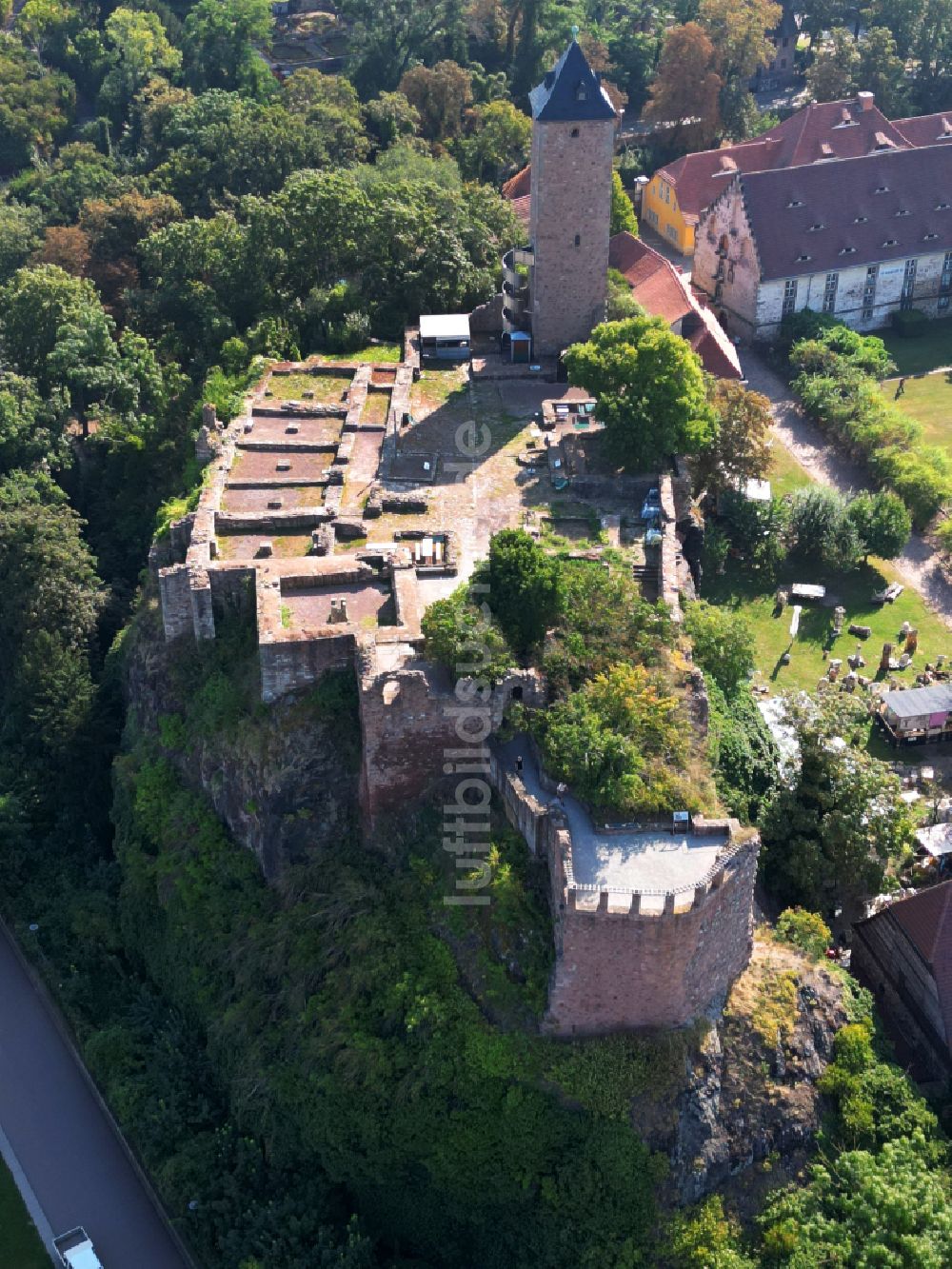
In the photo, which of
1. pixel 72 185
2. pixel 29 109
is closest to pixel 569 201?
pixel 72 185

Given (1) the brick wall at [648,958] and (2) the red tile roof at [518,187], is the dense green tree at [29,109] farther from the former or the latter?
(1) the brick wall at [648,958]

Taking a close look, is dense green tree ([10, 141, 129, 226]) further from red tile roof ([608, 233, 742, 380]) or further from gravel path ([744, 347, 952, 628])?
gravel path ([744, 347, 952, 628])

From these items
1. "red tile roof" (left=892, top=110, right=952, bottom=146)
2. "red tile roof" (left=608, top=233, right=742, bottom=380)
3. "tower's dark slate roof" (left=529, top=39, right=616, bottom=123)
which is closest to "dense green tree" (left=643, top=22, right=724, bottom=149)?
"red tile roof" (left=892, top=110, right=952, bottom=146)

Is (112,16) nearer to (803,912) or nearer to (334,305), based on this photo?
(334,305)

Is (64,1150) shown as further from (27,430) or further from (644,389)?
(644,389)

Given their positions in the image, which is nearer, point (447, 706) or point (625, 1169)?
point (625, 1169)

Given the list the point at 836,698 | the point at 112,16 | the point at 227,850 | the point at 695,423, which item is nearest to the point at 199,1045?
→ the point at 227,850
